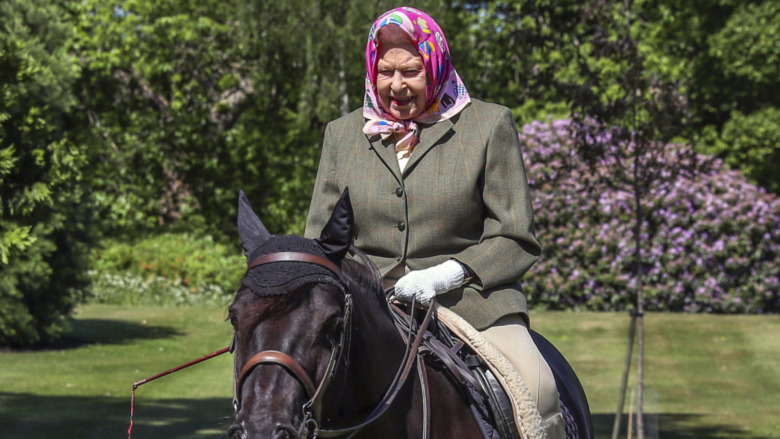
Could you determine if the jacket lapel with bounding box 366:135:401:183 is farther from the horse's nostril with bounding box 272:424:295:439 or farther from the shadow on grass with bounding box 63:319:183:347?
the shadow on grass with bounding box 63:319:183:347

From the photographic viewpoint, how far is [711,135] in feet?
89.0

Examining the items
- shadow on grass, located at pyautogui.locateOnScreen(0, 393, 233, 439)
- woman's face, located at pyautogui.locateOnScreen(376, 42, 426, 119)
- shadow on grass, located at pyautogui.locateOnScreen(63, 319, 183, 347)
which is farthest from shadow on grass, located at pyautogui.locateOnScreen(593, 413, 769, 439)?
shadow on grass, located at pyautogui.locateOnScreen(63, 319, 183, 347)

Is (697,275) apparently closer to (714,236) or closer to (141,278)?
(714,236)

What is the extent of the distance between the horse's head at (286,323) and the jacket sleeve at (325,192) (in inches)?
40.1

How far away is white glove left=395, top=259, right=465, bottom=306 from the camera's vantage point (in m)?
3.60

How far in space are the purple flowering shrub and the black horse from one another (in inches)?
653

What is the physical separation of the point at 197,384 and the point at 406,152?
10077 millimetres

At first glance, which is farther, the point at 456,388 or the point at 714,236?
the point at 714,236

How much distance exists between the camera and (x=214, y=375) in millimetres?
14305

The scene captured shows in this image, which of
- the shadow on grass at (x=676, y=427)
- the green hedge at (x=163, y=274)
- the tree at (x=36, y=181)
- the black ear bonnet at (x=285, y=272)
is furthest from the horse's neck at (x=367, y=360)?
the green hedge at (x=163, y=274)

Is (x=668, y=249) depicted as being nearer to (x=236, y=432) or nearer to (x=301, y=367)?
(x=301, y=367)

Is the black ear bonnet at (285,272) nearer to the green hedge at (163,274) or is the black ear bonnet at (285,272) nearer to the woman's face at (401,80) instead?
the woman's face at (401,80)

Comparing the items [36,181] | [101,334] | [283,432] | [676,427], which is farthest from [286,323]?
[101,334]

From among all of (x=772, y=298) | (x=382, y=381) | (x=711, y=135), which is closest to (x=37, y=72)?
(x=382, y=381)
